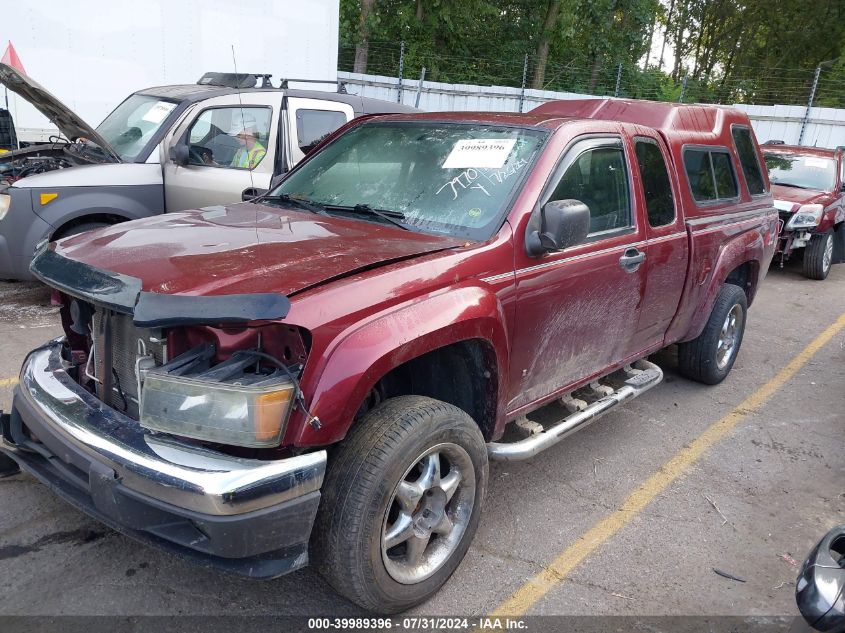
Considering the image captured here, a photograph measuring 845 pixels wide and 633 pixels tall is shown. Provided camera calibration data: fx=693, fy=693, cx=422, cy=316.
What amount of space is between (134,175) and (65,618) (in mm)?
4499

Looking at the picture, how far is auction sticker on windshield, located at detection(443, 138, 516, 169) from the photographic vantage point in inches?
131

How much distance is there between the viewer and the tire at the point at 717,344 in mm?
5016

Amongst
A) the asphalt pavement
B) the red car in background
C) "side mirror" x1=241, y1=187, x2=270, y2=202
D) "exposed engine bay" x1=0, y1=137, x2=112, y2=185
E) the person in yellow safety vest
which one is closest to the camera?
the asphalt pavement

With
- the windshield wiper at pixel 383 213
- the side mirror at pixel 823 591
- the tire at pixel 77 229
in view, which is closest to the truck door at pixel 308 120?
the tire at pixel 77 229

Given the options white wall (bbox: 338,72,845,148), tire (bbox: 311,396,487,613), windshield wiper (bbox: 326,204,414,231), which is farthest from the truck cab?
white wall (bbox: 338,72,845,148)

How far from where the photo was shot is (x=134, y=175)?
6188 mm

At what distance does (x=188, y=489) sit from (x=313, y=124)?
16.9ft

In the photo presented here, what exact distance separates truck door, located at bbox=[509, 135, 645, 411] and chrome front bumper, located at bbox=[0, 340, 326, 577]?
1273 mm

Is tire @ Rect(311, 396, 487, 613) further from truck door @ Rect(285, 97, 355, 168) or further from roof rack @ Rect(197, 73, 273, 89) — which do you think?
roof rack @ Rect(197, 73, 273, 89)

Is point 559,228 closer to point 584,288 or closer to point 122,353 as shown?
point 584,288

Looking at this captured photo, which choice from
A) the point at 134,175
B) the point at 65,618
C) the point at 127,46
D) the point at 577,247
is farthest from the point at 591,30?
the point at 65,618

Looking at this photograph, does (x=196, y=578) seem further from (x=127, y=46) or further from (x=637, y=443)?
A: (x=127, y=46)

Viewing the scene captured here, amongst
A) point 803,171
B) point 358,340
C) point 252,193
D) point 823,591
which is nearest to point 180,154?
point 252,193

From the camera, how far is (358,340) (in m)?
2.38
